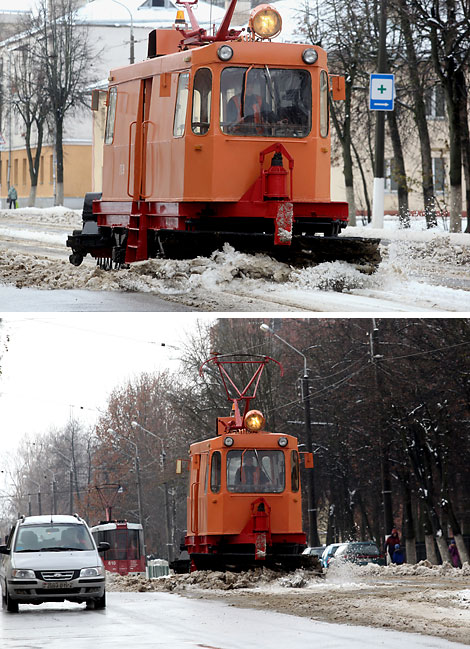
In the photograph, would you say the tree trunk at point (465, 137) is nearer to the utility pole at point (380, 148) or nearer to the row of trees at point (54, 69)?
the utility pole at point (380, 148)

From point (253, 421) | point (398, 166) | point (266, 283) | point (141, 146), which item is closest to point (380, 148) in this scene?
point (398, 166)

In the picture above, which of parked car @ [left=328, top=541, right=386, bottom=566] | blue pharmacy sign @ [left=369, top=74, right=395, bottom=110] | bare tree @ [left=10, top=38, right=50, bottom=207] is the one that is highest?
bare tree @ [left=10, top=38, right=50, bottom=207]

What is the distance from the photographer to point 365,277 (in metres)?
17.4

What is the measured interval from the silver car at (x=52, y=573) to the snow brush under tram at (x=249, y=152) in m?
4.48

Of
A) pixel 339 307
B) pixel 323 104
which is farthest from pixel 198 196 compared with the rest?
pixel 339 307

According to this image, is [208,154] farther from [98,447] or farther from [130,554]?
[98,447]

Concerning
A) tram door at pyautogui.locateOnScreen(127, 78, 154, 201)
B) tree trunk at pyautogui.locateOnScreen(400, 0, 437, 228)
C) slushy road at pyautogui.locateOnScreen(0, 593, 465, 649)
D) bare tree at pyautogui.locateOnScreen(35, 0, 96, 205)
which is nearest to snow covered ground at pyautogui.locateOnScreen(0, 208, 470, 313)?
tram door at pyautogui.locateOnScreen(127, 78, 154, 201)

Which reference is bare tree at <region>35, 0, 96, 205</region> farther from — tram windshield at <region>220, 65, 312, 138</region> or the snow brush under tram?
tram windshield at <region>220, 65, 312, 138</region>

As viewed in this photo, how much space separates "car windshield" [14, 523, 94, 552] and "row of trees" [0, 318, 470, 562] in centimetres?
1441

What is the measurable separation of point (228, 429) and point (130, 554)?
24.5 metres

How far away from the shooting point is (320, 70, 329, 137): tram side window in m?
18.4

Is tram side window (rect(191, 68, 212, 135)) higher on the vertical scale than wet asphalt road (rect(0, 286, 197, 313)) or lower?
higher

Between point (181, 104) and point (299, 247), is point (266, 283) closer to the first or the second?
point (299, 247)

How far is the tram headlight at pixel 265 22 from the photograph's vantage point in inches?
723
